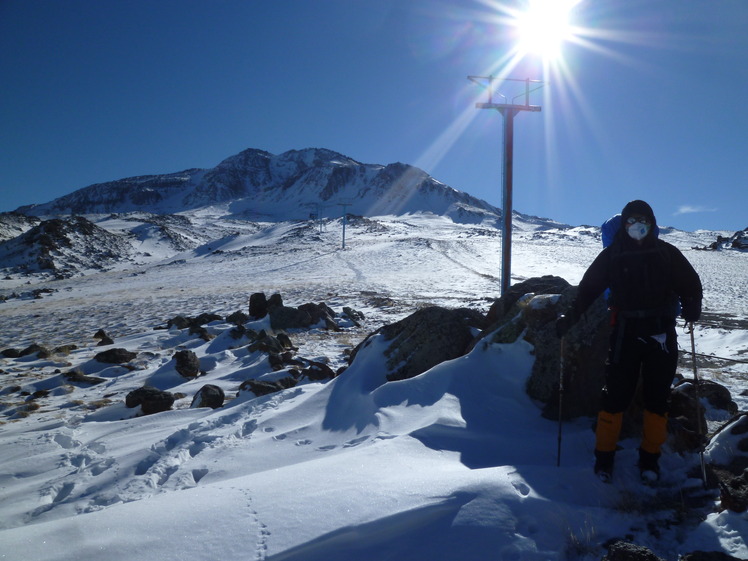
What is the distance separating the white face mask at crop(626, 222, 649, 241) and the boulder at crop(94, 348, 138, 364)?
952cm

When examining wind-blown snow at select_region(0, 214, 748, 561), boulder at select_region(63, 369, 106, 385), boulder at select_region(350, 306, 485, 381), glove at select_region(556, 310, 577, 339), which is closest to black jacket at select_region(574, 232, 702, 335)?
glove at select_region(556, 310, 577, 339)

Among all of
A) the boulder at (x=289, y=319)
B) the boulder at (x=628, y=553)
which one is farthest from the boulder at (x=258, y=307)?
the boulder at (x=628, y=553)

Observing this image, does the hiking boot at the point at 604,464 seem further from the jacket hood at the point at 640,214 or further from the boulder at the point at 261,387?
the boulder at the point at 261,387

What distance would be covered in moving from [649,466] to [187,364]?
24.6 ft

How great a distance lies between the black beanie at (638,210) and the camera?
11.2ft

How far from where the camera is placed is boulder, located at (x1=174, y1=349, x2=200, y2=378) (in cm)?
813

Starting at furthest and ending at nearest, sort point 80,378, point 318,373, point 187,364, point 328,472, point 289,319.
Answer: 1. point 289,319
2. point 187,364
3. point 80,378
4. point 318,373
5. point 328,472

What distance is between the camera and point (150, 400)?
20.7 feet

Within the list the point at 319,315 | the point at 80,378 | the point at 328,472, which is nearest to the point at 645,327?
the point at 328,472

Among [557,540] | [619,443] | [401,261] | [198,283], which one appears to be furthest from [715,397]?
[401,261]

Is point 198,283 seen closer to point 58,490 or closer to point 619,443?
point 58,490

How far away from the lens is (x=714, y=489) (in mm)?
3059

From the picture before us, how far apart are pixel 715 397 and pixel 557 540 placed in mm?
3366

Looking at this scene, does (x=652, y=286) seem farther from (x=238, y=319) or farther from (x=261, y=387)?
(x=238, y=319)
